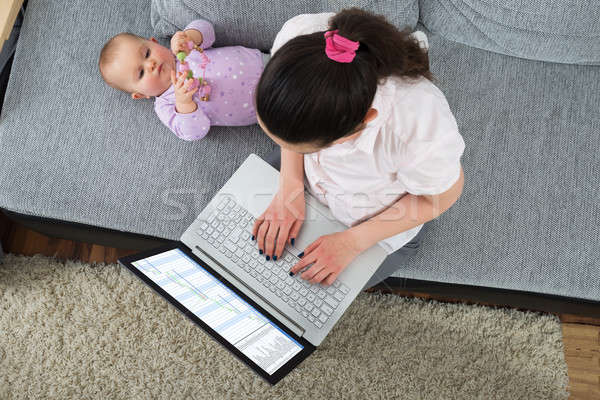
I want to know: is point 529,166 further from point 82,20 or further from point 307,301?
point 82,20

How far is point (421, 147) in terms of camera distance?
0.82m

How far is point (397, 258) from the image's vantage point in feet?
3.84

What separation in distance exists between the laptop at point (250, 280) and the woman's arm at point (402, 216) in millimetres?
78

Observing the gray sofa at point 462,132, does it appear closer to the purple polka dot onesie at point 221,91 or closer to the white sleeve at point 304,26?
the purple polka dot onesie at point 221,91

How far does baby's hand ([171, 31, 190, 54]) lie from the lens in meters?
1.22

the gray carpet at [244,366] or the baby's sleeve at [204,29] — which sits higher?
the baby's sleeve at [204,29]

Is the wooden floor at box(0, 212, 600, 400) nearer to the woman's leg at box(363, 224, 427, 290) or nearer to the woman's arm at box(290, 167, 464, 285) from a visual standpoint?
the woman's leg at box(363, 224, 427, 290)

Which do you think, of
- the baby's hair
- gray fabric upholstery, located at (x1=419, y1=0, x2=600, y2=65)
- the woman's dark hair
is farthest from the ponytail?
the baby's hair

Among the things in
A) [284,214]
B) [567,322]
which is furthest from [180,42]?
[567,322]

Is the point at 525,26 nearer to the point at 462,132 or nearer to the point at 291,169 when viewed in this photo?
the point at 462,132

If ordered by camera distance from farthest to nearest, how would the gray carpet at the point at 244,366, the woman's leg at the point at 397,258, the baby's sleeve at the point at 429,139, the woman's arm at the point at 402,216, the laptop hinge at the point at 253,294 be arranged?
the gray carpet at the point at 244,366 < the woman's leg at the point at 397,258 < the laptop hinge at the point at 253,294 < the woman's arm at the point at 402,216 < the baby's sleeve at the point at 429,139

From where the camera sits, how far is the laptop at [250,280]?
38.2 inches

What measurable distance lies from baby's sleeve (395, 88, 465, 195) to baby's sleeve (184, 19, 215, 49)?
67cm


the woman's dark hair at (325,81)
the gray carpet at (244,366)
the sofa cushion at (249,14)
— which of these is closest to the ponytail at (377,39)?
the woman's dark hair at (325,81)
